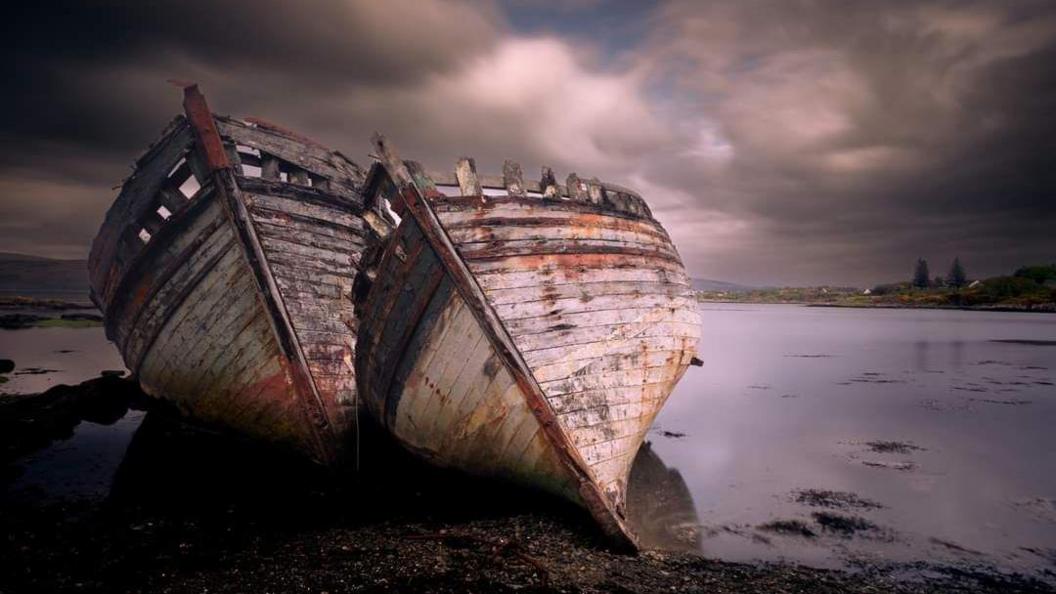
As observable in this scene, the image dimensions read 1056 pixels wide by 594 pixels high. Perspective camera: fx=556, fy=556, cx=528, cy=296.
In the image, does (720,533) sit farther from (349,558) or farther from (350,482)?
(350,482)

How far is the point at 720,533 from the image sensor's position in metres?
6.27

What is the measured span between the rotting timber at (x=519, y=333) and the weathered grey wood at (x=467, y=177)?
0.04ft

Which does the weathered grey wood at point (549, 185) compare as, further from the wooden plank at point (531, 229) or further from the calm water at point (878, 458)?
the calm water at point (878, 458)

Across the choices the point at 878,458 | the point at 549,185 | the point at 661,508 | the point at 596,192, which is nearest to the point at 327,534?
the point at 661,508

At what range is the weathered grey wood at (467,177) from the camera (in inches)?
242

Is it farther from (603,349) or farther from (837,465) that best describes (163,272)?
(837,465)

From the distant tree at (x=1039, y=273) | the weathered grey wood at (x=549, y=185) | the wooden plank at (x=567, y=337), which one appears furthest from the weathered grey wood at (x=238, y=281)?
the distant tree at (x=1039, y=273)

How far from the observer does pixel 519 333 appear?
18.3ft

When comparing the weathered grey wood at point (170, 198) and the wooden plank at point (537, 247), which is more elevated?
the weathered grey wood at point (170, 198)

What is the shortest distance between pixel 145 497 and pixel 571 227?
6.10 m

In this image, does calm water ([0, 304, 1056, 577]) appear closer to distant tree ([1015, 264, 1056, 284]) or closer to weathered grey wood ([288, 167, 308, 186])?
weathered grey wood ([288, 167, 308, 186])

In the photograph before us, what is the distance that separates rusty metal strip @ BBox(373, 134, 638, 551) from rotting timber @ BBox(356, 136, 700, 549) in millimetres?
13

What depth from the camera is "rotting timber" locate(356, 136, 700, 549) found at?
17.8 ft

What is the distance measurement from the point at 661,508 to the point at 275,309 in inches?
217
